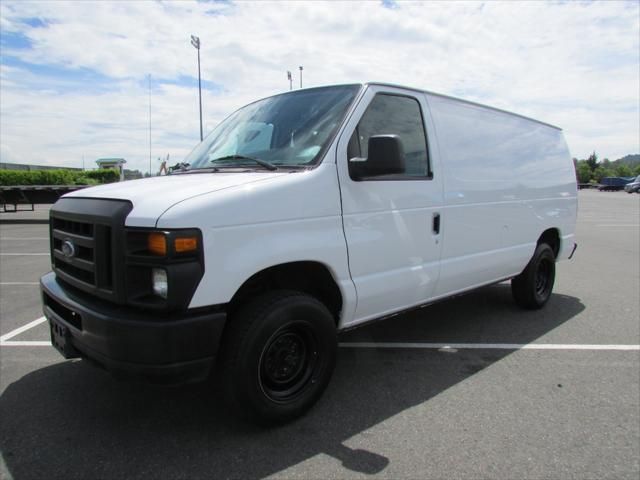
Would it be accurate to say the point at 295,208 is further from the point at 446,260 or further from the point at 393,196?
the point at 446,260

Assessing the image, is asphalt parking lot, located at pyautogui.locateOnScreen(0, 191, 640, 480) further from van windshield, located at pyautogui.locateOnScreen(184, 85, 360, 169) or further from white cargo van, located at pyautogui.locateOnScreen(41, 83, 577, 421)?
van windshield, located at pyautogui.locateOnScreen(184, 85, 360, 169)

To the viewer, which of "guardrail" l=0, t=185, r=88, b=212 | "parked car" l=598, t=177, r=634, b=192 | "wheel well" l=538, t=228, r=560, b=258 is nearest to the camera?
"wheel well" l=538, t=228, r=560, b=258

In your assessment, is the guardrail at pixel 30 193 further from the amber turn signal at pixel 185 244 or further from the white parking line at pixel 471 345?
the amber turn signal at pixel 185 244

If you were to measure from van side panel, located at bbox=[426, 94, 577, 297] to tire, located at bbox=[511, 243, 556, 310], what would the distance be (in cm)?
21

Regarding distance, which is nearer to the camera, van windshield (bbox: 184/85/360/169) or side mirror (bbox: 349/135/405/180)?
side mirror (bbox: 349/135/405/180)

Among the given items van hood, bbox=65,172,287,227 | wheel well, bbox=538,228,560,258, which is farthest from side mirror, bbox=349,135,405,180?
wheel well, bbox=538,228,560,258

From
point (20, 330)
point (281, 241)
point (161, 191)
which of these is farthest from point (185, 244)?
point (20, 330)

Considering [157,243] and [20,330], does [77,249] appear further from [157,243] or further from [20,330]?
[20,330]

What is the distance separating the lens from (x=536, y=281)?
18.4 ft

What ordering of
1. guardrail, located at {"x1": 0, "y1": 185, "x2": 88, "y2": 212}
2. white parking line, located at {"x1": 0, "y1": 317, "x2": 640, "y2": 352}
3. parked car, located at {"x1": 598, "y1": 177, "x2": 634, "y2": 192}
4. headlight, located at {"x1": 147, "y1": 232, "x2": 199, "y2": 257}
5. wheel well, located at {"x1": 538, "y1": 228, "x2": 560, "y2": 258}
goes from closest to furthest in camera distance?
headlight, located at {"x1": 147, "y1": 232, "x2": 199, "y2": 257} → white parking line, located at {"x1": 0, "y1": 317, "x2": 640, "y2": 352} → wheel well, located at {"x1": 538, "y1": 228, "x2": 560, "y2": 258} → guardrail, located at {"x1": 0, "y1": 185, "x2": 88, "y2": 212} → parked car, located at {"x1": 598, "y1": 177, "x2": 634, "y2": 192}

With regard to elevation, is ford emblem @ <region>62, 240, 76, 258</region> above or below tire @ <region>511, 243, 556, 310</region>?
above

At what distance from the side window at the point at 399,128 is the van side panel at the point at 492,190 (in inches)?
9.6

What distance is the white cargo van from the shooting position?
7.95ft

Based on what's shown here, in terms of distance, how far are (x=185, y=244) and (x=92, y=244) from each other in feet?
2.06
